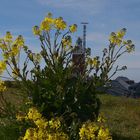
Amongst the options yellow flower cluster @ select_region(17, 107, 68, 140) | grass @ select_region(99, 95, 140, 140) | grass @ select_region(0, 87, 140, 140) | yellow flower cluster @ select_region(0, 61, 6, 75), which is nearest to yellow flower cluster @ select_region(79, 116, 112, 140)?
yellow flower cluster @ select_region(17, 107, 68, 140)

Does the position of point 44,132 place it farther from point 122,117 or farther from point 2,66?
point 122,117

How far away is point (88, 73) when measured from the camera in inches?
332

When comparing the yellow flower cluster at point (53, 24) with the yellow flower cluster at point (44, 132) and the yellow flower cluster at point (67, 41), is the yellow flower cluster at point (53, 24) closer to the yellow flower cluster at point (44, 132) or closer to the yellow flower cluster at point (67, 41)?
the yellow flower cluster at point (67, 41)

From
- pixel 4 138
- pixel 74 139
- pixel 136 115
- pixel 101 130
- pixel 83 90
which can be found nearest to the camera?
pixel 101 130

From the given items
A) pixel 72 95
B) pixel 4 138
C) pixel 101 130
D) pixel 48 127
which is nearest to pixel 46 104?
pixel 72 95

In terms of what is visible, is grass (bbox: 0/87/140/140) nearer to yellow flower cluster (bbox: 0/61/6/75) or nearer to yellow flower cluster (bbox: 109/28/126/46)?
yellow flower cluster (bbox: 0/61/6/75)

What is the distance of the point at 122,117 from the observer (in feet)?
44.5

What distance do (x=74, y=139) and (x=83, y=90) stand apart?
4.69 feet

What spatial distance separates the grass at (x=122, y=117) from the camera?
1093 cm

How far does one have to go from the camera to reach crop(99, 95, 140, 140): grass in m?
10.9

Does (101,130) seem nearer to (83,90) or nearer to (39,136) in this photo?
(39,136)

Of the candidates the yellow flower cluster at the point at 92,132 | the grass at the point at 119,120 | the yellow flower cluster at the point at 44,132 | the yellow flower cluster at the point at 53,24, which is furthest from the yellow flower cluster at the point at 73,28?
the yellow flower cluster at the point at 92,132

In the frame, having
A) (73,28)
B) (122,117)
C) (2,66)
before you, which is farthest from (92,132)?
(122,117)

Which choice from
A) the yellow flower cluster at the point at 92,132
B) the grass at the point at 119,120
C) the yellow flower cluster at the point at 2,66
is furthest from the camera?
the grass at the point at 119,120
